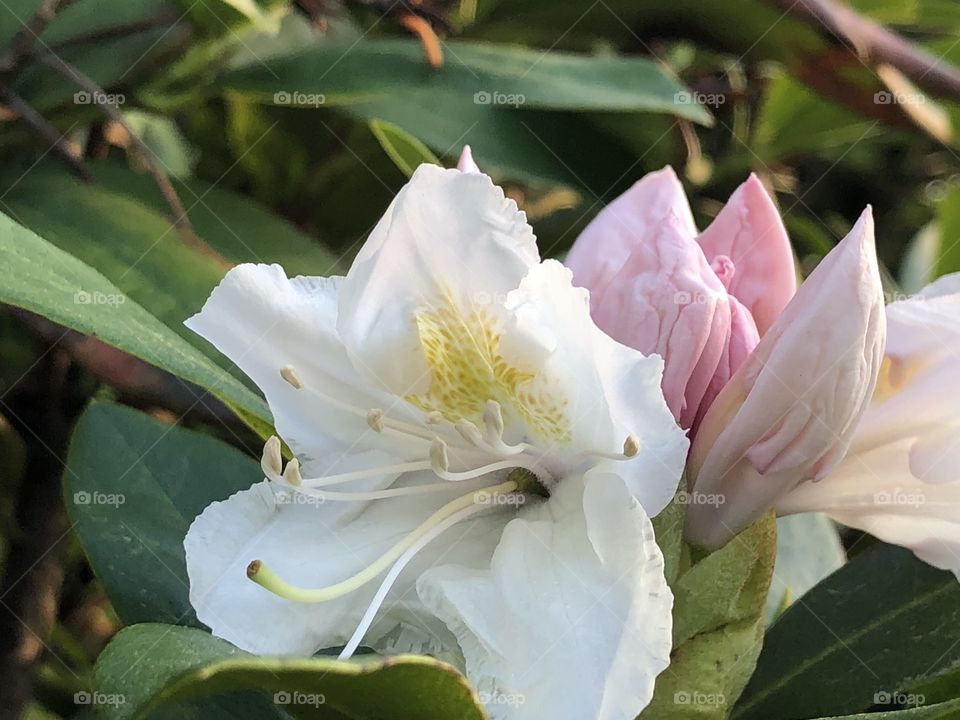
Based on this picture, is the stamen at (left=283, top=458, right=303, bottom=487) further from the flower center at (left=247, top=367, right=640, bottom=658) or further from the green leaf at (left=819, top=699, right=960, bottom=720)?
the green leaf at (left=819, top=699, right=960, bottom=720)

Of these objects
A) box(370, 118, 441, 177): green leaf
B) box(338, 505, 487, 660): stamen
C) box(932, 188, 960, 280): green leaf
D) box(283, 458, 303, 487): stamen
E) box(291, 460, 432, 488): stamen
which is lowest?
box(932, 188, 960, 280): green leaf

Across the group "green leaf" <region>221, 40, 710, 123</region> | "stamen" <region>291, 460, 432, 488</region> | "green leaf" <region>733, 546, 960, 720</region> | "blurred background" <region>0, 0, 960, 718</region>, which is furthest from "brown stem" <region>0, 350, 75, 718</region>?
"green leaf" <region>733, 546, 960, 720</region>

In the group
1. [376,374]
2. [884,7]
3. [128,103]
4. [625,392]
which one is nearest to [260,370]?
[376,374]

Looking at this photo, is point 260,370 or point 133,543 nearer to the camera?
point 260,370

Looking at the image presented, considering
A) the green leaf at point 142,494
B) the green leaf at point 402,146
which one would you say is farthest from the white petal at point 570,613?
the green leaf at point 402,146

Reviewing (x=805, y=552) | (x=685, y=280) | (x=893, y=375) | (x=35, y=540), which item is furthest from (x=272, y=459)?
(x=805, y=552)

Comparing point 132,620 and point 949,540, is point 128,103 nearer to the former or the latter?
point 132,620
